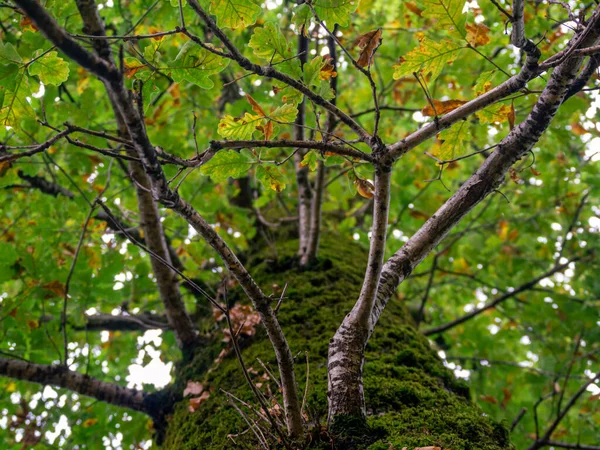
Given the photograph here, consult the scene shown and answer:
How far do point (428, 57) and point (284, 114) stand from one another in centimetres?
43

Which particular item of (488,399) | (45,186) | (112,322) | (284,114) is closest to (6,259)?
(45,186)

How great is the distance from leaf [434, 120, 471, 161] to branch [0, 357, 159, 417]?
1.91 meters

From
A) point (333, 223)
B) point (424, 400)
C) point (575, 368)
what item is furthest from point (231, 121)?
point (575, 368)

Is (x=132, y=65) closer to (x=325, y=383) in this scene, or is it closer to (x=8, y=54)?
(x=8, y=54)

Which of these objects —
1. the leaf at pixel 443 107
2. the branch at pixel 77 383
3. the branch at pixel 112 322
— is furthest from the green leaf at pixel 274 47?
the branch at pixel 112 322

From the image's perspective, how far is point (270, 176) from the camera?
1443mm

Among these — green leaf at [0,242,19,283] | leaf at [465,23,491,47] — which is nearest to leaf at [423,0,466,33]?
leaf at [465,23,491,47]

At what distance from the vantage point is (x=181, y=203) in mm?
1147

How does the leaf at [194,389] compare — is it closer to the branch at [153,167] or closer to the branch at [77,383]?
the branch at [77,383]

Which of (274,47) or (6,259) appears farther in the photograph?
(6,259)

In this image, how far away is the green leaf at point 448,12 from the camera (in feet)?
3.88

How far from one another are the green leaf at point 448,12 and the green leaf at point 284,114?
1.42 ft

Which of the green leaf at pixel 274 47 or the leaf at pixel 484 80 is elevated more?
the leaf at pixel 484 80

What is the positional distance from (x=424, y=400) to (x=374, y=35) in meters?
1.18
